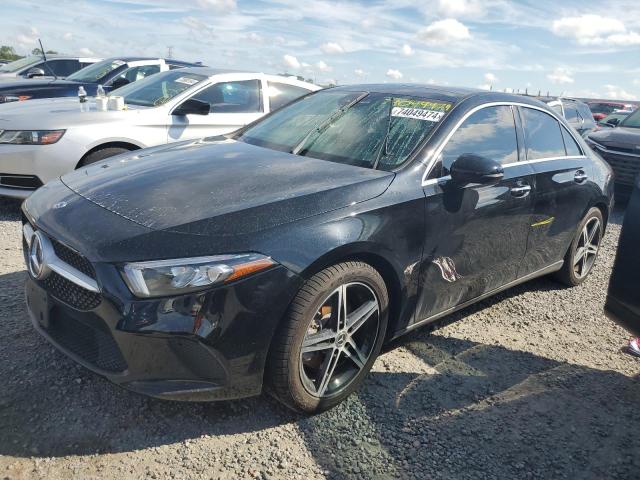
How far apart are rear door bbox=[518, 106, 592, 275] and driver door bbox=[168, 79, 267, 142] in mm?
3224

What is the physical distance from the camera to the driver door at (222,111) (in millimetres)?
5715

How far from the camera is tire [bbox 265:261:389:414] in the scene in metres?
2.30

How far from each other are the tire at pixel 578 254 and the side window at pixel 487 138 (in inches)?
48.2

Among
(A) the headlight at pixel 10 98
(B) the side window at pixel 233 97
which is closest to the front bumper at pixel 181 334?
(B) the side window at pixel 233 97

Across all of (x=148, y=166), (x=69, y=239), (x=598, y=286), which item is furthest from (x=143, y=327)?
(x=598, y=286)

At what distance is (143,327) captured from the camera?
6.79 feet

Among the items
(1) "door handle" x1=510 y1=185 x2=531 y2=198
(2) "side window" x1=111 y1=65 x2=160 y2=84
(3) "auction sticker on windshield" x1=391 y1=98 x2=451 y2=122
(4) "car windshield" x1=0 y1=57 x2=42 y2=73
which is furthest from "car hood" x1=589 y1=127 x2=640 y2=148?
(4) "car windshield" x1=0 y1=57 x2=42 y2=73

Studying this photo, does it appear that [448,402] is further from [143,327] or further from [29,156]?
[29,156]

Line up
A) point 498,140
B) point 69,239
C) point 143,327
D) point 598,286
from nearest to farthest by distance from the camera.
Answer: point 143,327 → point 69,239 → point 498,140 → point 598,286

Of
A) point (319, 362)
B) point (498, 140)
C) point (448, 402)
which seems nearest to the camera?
point (319, 362)

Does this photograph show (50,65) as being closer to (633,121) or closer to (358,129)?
(358,129)

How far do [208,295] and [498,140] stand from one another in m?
2.26

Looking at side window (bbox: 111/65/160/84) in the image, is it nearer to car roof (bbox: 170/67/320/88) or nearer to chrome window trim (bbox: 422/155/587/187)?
car roof (bbox: 170/67/320/88)

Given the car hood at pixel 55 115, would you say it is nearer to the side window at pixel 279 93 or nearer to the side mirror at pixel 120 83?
the side window at pixel 279 93
